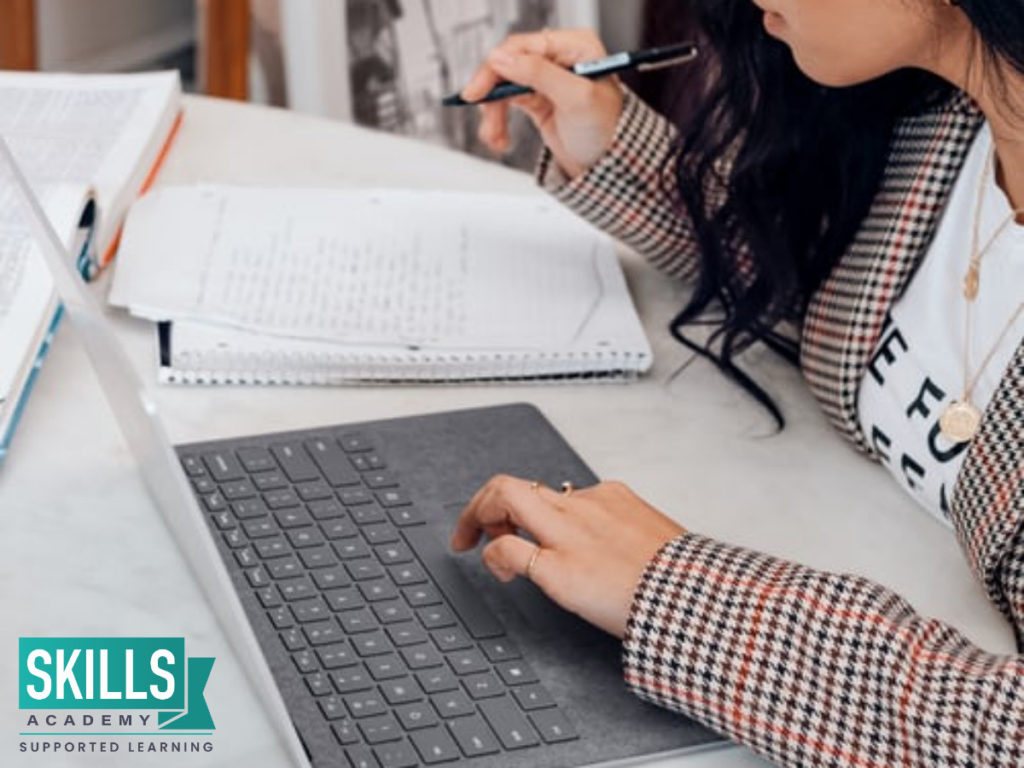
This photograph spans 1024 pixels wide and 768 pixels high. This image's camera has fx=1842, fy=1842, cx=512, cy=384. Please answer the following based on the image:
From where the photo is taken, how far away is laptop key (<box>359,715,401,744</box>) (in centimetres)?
87

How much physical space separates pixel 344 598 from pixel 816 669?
25 centimetres

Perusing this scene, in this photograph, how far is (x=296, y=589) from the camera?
3.23 ft

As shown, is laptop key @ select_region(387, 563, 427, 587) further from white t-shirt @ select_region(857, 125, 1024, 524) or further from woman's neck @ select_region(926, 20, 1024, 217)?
woman's neck @ select_region(926, 20, 1024, 217)

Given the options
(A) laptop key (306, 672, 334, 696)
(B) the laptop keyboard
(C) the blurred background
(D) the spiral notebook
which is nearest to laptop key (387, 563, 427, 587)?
(B) the laptop keyboard

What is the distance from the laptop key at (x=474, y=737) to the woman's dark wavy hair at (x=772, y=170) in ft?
1.43

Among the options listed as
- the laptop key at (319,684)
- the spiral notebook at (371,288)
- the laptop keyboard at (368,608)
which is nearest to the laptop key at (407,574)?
the laptop keyboard at (368,608)

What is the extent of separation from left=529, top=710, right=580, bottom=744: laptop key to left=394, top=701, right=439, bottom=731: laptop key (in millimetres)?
49

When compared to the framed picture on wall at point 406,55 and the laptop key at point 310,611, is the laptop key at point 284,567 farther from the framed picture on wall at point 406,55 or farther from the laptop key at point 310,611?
the framed picture on wall at point 406,55

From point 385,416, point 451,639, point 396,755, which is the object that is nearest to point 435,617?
point 451,639

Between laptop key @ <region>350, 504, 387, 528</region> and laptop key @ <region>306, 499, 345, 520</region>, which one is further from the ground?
laptop key @ <region>306, 499, 345, 520</region>

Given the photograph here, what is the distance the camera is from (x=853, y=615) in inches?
36.4

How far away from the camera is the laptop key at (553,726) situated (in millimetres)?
886

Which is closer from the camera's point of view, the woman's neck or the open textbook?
the woman's neck

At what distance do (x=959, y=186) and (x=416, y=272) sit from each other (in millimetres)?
392
